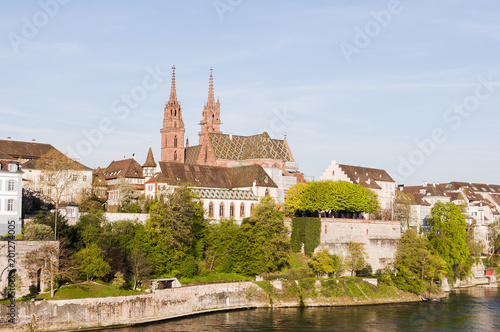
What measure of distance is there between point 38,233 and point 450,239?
63957 mm

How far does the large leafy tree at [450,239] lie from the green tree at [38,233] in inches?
2254

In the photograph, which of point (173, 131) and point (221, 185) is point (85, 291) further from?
point (173, 131)

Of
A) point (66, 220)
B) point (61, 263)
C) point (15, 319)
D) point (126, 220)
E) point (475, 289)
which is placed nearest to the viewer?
point (15, 319)

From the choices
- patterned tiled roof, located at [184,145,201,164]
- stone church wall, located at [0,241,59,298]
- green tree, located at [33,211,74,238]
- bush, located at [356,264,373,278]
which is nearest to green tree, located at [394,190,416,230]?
bush, located at [356,264,373,278]

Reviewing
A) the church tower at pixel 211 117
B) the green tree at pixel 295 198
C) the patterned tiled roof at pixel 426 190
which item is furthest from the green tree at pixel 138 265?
the patterned tiled roof at pixel 426 190

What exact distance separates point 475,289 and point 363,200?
2218 cm

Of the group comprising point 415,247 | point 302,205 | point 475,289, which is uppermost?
point 302,205

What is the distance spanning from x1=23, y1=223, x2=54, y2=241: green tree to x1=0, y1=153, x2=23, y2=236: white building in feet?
12.4

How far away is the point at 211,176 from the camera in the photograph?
9394 cm

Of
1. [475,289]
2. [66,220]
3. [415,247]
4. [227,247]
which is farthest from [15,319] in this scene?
[475,289]

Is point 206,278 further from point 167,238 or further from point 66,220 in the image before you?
point 66,220

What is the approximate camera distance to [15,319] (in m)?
50.3

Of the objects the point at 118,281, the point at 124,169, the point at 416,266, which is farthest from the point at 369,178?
the point at 118,281

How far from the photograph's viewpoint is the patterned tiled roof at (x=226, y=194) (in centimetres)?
8713
